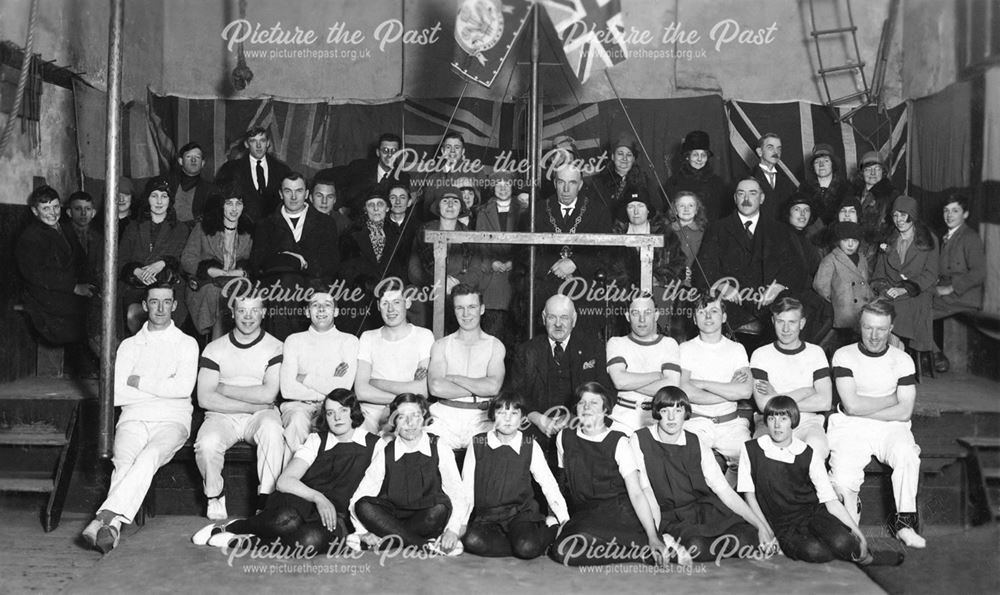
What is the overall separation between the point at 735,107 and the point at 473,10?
132 inches

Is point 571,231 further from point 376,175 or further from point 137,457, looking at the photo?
point 137,457

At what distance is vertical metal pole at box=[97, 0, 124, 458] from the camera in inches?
200

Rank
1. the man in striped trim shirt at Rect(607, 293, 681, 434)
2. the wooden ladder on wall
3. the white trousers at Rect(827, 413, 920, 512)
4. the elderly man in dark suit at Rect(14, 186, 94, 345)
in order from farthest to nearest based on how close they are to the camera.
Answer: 1. the wooden ladder on wall
2. the elderly man in dark suit at Rect(14, 186, 94, 345)
3. the man in striped trim shirt at Rect(607, 293, 681, 434)
4. the white trousers at Rect(827, 413, 920, 512)

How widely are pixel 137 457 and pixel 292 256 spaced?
1.72 meters

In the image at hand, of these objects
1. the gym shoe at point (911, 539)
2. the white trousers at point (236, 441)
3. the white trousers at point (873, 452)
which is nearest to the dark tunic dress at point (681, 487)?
the white trousers at point (873, 452)

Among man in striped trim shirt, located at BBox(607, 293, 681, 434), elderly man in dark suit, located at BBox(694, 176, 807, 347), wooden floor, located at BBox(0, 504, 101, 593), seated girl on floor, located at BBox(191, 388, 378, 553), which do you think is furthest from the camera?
elderly man in dark suit, located at BBox(694, 176, 807, 347)

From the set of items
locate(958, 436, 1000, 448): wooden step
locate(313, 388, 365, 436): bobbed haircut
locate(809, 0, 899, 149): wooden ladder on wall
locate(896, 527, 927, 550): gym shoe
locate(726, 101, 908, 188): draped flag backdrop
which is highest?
locate(809, 0, 899, 149): wooden ladder on wall

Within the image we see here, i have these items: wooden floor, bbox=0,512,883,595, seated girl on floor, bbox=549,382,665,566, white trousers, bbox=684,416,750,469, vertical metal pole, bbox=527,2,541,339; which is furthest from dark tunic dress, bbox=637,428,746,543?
vertical metal pole, bbox=527,2,541,339

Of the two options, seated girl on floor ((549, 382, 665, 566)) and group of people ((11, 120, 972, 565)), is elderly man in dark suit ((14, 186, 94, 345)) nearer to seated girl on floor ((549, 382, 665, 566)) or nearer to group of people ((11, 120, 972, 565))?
group of people ((11, 120, 972, 565))

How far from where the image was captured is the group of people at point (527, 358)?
501cm

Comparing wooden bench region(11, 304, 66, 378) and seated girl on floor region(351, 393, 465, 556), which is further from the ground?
wooden bench region(11, 304, 66, 378)

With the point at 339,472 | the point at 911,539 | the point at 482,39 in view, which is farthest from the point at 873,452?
the point at 482,39

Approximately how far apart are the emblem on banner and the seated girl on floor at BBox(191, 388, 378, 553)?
2.40 metres

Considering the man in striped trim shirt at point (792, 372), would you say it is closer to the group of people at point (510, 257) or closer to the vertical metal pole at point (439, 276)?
the group of people at point (510, 257)
